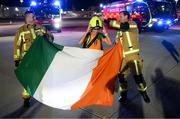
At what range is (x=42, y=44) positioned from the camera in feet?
19.6

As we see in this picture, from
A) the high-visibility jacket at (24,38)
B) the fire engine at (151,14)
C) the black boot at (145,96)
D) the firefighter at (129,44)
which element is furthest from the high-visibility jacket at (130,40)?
the fire engine at (151,14)

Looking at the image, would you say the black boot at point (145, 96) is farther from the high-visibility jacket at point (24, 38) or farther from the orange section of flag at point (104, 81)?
the high-visibility jacket at point (24, 38)

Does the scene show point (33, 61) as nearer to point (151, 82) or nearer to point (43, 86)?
point (43, 86)

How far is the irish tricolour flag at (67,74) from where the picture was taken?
5.71 meters

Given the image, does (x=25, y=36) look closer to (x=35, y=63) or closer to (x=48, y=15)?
(x=35, y=63)


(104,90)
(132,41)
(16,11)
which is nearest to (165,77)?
(132,41)

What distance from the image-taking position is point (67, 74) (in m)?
5.95

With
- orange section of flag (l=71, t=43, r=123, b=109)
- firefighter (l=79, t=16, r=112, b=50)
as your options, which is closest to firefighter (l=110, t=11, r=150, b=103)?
orange section of flag (l=71, t=43, r=123, b=109)

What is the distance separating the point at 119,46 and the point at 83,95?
127 cm

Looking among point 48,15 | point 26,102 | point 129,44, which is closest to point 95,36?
point 129,44

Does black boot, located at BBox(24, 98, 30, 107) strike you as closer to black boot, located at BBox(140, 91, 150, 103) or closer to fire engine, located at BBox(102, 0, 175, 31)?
black boot, located at BBox(140, 91, 150, 103)

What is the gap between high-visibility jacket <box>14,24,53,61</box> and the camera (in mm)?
6176

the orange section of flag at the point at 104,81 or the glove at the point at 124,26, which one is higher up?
the glove at the point at 124,26

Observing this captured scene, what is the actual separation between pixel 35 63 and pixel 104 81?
142cm
